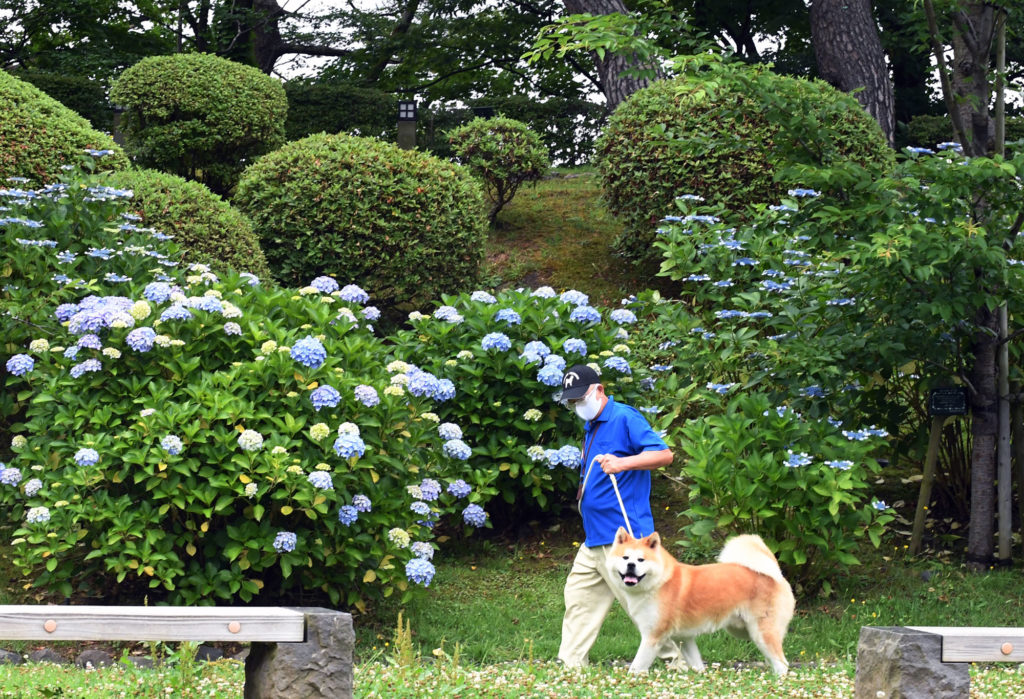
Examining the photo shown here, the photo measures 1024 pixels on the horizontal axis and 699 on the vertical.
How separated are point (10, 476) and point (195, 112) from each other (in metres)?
8.16

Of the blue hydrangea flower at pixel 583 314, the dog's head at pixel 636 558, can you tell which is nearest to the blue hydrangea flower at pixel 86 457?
the dog's head at pixel 636 558

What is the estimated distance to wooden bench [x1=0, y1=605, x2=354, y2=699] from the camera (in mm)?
3584

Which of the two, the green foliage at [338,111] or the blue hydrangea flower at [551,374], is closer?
the blue hydrangea flower at [551,374]

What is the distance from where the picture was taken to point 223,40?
18.9m

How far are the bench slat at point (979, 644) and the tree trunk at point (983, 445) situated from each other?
10.8 ft

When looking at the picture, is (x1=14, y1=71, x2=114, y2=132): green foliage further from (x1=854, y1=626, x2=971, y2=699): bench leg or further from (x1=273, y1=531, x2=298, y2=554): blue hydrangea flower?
(x1=854, y1=626, x2=971, y2=699): bench leg

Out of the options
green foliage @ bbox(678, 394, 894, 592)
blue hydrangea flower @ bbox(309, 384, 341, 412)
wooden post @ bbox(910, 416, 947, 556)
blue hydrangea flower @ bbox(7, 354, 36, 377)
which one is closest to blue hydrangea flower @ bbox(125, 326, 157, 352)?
blue hydrangea flower @ bbox(7, 354, 36, 377)

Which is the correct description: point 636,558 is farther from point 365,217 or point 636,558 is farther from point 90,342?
point 365,217

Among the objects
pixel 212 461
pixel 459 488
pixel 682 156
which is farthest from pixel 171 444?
pixel 682 156

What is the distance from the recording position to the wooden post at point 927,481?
7.14 meters

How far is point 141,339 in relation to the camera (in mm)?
5910

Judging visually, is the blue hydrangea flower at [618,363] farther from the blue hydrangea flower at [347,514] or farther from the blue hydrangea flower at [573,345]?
the blue hydrangea flower at [347,514]

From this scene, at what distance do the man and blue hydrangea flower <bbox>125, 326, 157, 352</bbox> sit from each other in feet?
7.34

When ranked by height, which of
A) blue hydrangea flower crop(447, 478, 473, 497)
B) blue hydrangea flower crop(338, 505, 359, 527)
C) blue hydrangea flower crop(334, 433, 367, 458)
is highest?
blue hydrangea flower crop(334, 433, 367, 458)
